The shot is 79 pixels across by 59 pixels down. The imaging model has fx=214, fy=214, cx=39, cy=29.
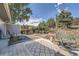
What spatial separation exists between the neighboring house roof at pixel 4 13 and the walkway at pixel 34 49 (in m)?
0.39

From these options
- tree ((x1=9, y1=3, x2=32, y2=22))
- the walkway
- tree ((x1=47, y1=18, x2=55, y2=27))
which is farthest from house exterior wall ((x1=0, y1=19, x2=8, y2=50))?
tree ((x1=47, y1=18, x2=55, y2=27))

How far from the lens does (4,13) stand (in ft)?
9.86

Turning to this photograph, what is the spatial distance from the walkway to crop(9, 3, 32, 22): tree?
1.18ft

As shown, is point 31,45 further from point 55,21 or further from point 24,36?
point 55,21

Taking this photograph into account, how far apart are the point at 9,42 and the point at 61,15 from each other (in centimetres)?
82

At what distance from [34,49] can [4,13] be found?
25.9 inches

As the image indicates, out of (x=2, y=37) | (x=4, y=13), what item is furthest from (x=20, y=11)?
(x=2, y=37)

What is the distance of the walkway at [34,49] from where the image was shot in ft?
9.84

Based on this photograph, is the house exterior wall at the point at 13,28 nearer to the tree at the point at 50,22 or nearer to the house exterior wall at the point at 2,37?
the house exterior wall at the point at 2,37

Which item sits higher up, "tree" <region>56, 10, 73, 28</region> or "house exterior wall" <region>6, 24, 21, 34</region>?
"tree" <region>56, 10, 73, 28</region>

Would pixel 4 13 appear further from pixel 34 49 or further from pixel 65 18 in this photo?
pixel 65 18

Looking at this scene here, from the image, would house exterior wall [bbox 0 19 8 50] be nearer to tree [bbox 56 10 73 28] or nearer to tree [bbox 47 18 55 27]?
tree [bbox 47 18 55 27]

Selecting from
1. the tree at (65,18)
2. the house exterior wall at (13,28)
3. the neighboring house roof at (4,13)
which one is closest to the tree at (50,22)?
the tree at (65,18)

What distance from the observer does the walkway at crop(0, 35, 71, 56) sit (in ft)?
9.84
